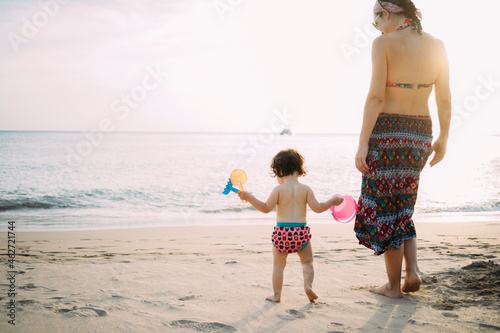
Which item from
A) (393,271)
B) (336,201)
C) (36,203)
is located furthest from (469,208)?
(36,203)

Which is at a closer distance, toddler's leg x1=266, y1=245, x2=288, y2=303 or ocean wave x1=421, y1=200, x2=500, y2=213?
toddler's leg x1=266, y1=245, x2=288, y2=303

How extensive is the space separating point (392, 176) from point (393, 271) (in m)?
0.69

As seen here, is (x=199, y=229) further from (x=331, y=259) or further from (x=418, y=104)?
(x=418, y=104)

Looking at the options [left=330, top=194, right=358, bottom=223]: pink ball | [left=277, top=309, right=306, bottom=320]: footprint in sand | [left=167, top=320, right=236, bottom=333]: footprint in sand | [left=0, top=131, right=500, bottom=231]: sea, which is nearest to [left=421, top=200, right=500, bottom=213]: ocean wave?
[left=0, top=131, right=500, bottom=231]: sea

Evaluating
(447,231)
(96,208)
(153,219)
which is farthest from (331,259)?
(96,208)

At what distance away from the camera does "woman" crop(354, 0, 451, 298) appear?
2865mm

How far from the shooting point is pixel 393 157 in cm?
288

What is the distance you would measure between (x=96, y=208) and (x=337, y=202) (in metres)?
9.33

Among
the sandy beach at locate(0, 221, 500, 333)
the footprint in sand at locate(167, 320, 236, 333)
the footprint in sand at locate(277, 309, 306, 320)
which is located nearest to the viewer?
the footprint in sand at locate(167, 320, 236, 333)

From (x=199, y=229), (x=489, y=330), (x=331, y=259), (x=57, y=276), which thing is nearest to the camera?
(x=489, y=330)

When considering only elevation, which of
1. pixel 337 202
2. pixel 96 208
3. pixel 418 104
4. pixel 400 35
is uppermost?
pixel 400 35

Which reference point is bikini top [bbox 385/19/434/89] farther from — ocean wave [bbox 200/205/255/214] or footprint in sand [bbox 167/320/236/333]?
ocean wave [bbox 200/205/255/214]

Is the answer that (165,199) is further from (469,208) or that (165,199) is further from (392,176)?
(392,176)

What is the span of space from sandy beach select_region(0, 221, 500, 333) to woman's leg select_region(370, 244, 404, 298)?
77mm
